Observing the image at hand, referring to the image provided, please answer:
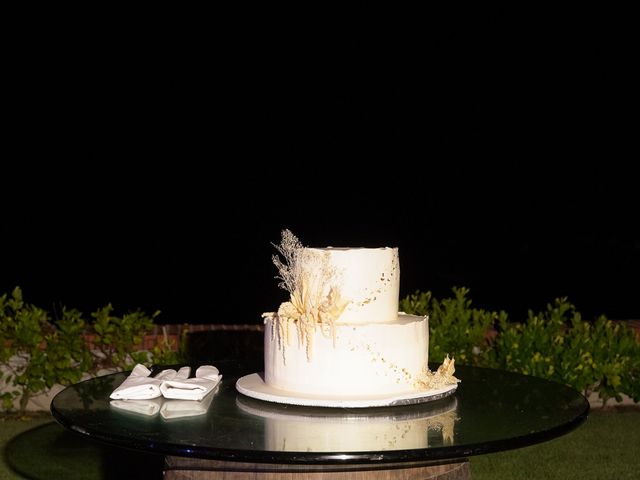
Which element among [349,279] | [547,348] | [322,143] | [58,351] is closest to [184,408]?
[349,279]

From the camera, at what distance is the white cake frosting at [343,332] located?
3279 millimetres

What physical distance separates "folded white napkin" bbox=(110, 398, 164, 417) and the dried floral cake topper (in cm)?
47

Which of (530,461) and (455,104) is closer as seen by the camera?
(530,461)

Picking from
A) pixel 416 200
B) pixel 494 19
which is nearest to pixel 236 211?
pixel 416 200

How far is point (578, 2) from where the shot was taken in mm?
11680

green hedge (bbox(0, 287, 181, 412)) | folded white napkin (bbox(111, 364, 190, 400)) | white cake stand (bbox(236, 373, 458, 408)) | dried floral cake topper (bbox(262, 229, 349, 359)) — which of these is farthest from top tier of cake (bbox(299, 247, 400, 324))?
green hedge (bbox(0, 287, 181, 412))

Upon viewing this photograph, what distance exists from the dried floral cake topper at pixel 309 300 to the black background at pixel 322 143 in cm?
830

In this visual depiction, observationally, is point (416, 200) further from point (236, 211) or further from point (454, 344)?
point (454, 344)

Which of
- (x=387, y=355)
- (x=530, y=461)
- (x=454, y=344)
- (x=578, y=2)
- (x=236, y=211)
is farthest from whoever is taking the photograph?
(x=236, y=211)

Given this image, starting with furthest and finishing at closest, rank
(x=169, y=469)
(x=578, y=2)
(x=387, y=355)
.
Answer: (x=578, y=2) < (x=387, y=355) < (x=169, y=469)

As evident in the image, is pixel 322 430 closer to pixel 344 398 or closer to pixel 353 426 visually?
pixel 353 426

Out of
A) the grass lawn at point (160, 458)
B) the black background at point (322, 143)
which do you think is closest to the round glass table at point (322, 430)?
the grass lawn at point (160, 458)

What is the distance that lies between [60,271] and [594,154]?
6823mm

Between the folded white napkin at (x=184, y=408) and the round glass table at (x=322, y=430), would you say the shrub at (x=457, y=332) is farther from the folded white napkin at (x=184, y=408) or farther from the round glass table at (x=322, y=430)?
the folded white napkin at (x=184, y=408)
